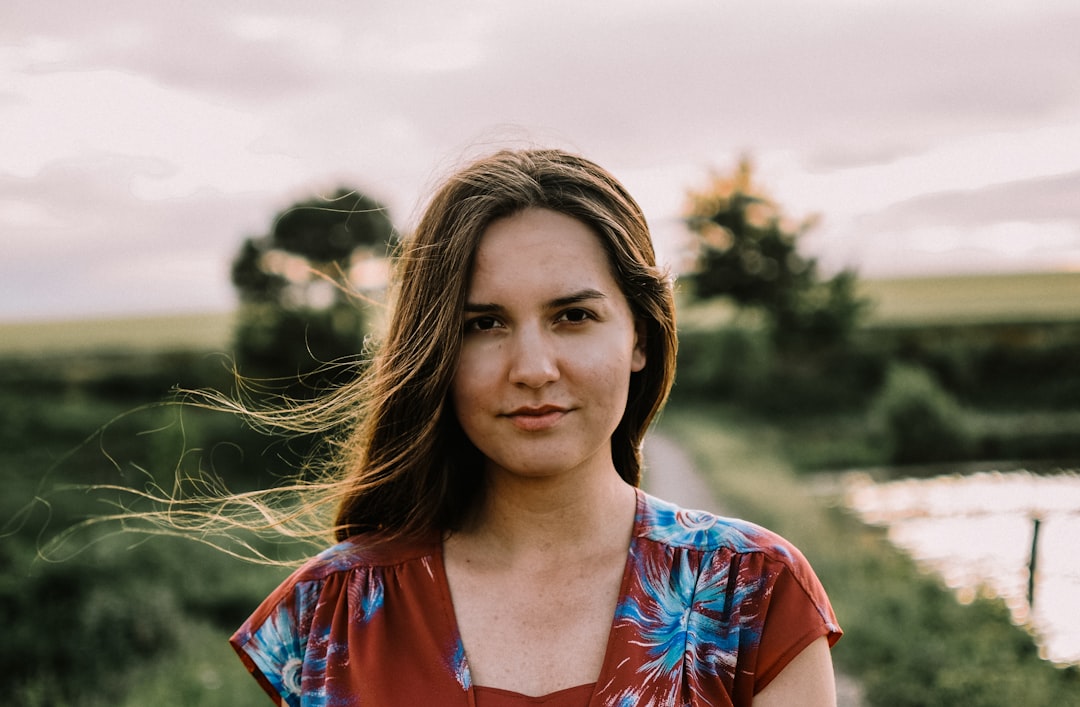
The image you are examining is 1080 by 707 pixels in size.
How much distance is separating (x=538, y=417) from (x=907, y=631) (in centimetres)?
684

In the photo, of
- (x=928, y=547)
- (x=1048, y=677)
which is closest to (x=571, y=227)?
(x=1048, y=677)

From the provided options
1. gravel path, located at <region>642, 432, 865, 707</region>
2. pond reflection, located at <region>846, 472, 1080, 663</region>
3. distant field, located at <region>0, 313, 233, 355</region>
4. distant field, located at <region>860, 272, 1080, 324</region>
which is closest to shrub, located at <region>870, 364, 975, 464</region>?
pond reflection, located at <region>846, 472, 1080, 663</region>

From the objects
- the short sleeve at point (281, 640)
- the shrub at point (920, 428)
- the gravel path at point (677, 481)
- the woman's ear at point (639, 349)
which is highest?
the woman's ear at point (639, 349)

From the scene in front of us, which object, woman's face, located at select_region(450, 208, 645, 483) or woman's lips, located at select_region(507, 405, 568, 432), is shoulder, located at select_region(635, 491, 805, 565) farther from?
woman's lips, located at select_region(507, 405, 568, 432)

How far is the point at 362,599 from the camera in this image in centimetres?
191

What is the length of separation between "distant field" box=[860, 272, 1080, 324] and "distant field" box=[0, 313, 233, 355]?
28880mm

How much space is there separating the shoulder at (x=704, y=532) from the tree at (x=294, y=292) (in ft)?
78.0

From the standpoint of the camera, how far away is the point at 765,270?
133 ft

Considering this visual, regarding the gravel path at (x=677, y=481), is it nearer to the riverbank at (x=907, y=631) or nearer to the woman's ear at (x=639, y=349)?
the riverbank at (x=907, y=631)

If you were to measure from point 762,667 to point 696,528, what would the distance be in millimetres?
305

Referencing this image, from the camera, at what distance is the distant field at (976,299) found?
42.2m

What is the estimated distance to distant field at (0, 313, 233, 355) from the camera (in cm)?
3716

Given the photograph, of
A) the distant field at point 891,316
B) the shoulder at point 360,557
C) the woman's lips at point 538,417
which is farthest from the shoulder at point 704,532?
the distant field at point 891,316

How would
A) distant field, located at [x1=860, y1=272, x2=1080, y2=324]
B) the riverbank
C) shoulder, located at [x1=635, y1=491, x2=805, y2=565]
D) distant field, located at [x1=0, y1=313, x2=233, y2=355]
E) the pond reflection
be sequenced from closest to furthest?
1. shoulder, located at [x1=635, y1=491, x2=805, y2=565]
2. the riverbank
3. the pond reflection
4. distant field, located at [x1=0, y1=313, x2=233, y2=355]
5. distant field, located at [x1=860, y1=272, x2=1080, y2=324]
